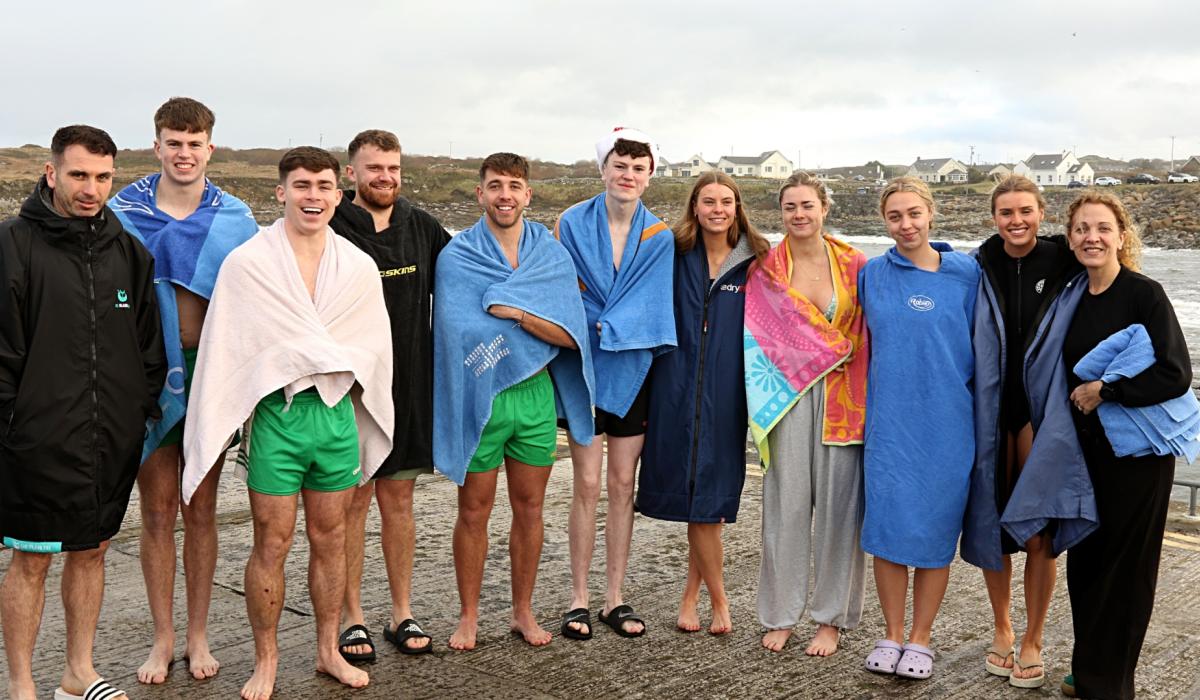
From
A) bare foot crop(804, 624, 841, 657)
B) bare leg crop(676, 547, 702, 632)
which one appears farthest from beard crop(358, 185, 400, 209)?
bare foot crop(804, 624, 841, 657)

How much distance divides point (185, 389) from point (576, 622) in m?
1.87

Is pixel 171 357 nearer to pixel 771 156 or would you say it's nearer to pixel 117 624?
pixel 117 624

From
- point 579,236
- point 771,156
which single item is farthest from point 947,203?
point 579,236

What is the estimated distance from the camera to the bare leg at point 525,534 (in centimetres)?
476

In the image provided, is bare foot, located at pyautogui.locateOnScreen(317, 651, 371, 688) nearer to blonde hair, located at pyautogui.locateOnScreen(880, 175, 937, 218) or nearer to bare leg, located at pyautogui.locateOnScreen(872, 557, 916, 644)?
bare leg, located at pyautogui.locateOnScreen(872, 557, 916, 644)

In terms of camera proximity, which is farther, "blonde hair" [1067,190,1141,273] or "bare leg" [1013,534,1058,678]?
"bare leg" [1013,534,1058,678]

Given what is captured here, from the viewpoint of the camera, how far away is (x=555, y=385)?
16.1 feet

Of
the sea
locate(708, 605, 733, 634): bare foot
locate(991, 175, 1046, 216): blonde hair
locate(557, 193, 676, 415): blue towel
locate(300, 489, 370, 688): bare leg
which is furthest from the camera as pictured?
the sea

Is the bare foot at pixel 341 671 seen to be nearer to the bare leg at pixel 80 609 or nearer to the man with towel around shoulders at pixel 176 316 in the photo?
the man with towel around shoulders at pixel 176 316

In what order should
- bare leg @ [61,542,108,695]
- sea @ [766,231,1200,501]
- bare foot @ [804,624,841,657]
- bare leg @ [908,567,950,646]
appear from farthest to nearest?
sea @ [766,231,1200,501]
bare foot @ [804,624,841,657]
bare leg @ [908,567,950,646]
bare leg @ [61,542,108,695]

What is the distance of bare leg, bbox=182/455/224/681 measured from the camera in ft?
14.2

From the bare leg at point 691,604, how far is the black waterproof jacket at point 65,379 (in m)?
2.34

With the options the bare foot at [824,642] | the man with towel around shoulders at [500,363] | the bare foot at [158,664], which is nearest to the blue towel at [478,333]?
the man with towel around shoulders at [500,363]

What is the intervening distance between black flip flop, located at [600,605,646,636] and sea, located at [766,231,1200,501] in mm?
2376
